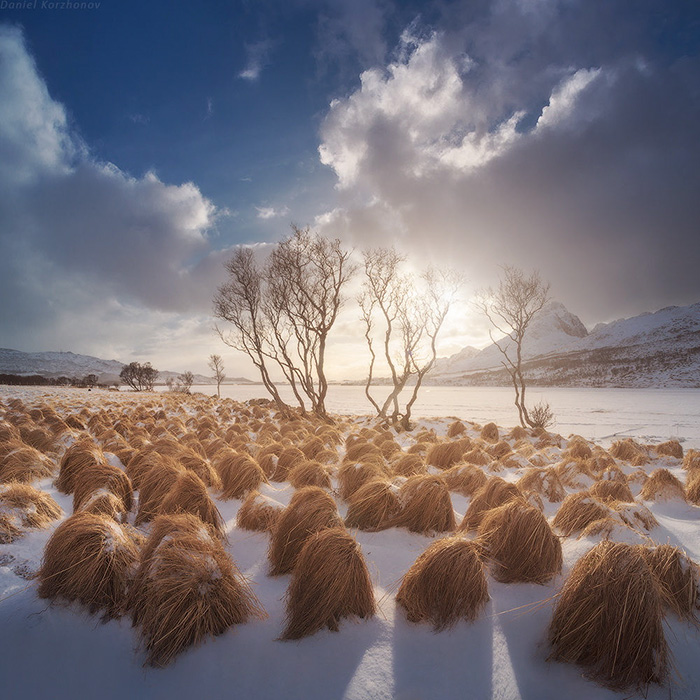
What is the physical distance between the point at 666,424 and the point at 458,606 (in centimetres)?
1962

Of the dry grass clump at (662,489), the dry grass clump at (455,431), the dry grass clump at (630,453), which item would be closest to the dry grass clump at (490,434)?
the dry grass clump at (455,431)

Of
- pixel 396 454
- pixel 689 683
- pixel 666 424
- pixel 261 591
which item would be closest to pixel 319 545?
pixel 261 591

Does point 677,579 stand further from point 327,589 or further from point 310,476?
point 310,476

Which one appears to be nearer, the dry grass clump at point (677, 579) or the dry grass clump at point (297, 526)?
the dry grass clump at point (677, 579)

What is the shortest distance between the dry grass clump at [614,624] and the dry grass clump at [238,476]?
422 centimetres

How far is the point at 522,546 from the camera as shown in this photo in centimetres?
291

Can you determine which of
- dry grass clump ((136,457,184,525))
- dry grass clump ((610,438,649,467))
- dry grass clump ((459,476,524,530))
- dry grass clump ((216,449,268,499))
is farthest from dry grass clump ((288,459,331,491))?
dry grass clump ((610,438,649,467))

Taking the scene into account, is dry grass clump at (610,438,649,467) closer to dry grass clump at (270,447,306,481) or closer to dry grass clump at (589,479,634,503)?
dry grass clump at (589,479,634,503)

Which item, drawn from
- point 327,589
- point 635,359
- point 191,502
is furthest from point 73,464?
point 635,359

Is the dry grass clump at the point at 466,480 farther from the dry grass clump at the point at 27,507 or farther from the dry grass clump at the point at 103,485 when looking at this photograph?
the dry grass clump at the point at 27,507

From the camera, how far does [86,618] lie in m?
2.32

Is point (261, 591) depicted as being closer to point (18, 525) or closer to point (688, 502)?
point (18, 525)

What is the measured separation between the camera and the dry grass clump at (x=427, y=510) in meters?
3.82

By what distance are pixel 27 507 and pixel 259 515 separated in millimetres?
2414
